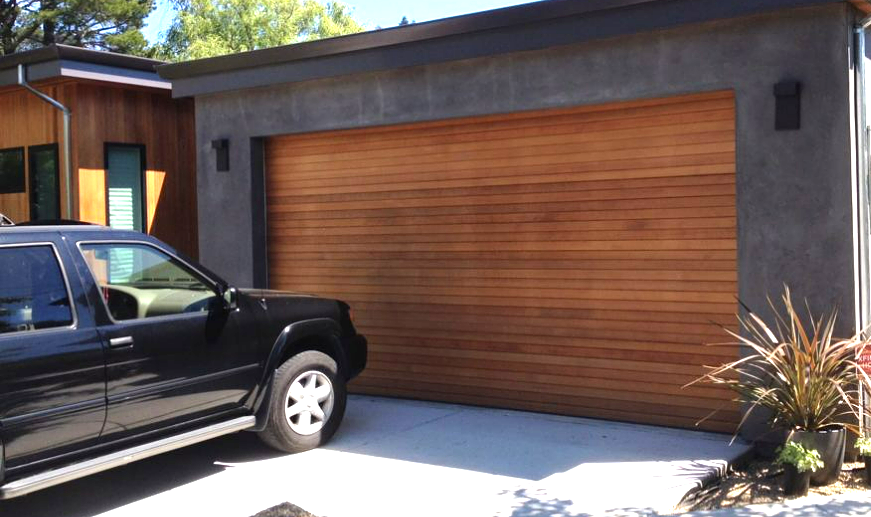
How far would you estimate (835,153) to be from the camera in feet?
22.3

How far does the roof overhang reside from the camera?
11086mm

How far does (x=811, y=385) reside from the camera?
6.46 meters

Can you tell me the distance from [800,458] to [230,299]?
406cm

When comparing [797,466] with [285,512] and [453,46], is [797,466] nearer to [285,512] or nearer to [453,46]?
[285,512]

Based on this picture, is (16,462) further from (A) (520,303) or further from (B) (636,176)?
(B) (636,176)

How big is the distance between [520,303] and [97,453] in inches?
158

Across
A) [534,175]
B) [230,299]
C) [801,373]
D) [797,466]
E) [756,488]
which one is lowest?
[756,488]

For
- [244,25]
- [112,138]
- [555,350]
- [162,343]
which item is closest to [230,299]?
[162,343]

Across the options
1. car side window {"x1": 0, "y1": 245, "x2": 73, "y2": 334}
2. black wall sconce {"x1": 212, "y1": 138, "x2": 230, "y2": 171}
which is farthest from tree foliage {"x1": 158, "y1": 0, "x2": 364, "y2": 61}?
car side window {"x1": 0, "y1": 245, "x2": 73, "y2": 334}

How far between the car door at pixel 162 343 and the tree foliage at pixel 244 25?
28.0 meters

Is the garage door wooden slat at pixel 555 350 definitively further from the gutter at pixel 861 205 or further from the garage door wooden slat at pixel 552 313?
the gutter at pixel 861 205

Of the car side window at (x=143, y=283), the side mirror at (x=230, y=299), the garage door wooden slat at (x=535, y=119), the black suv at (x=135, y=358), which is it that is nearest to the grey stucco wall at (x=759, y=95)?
the garage door wooden slat at (x=535, y=119)

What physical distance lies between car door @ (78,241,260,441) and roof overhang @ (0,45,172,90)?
207 inches

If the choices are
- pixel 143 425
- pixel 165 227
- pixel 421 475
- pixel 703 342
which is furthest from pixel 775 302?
pixel 165 227
